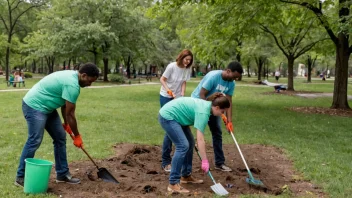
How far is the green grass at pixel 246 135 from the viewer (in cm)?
553

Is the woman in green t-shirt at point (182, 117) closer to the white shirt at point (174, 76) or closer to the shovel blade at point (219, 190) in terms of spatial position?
the shovel blade at point (219, 190)

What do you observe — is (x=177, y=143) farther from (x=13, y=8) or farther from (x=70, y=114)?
(x=13, y=8)

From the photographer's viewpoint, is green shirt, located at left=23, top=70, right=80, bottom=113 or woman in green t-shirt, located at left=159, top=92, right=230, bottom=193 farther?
green shirt, located at left=23, top=70, right=80, bottom=113

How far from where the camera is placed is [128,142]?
7582 mm

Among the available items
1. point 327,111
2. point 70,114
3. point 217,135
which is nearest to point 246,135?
point 217,135

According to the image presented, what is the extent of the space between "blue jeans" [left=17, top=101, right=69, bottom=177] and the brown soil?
1.09ft

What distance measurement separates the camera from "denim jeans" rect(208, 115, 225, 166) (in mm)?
5527

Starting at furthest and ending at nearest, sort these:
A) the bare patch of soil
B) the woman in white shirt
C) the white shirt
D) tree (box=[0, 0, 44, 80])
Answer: tree (box=[0, 0, 44, 80])
the bare patch of soil
the white shirt
the woman in white shirt

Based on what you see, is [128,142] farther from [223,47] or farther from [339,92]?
[339,92]

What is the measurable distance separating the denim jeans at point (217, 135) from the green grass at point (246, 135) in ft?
4.16

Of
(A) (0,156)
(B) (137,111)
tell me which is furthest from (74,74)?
(B) (137,111)

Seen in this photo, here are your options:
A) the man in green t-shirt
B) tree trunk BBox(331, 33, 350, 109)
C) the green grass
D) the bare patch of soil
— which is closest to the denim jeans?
the green grass

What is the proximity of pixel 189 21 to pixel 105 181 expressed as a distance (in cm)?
1143

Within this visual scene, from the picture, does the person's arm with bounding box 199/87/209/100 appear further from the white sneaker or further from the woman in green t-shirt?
the white sneaker
